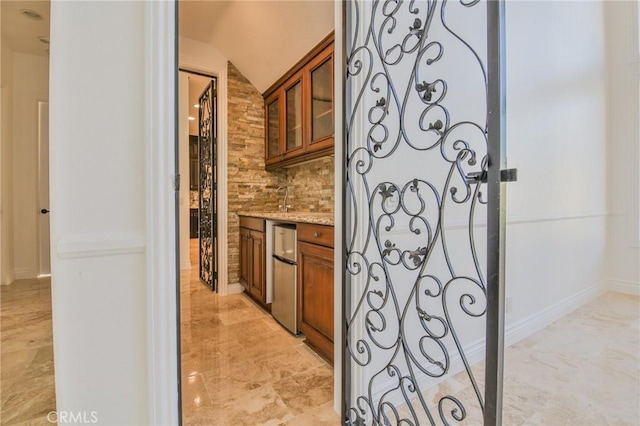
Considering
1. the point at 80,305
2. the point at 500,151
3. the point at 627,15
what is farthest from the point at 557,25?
the point at 80,305

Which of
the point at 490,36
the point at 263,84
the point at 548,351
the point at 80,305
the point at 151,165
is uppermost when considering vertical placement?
the point at 263,84

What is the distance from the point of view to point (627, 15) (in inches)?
137

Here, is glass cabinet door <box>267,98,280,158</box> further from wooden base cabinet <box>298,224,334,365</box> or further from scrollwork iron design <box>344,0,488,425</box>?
scrollwork iron design <box>344,0,488,425</box>

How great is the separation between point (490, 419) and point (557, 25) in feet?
11.6

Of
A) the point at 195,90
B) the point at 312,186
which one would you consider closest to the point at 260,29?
the point at 312,186

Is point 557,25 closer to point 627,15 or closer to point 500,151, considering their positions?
point 627,15

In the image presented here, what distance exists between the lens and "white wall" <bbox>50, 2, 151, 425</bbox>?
867 mm

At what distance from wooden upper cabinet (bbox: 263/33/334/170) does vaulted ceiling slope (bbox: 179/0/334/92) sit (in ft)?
0.36

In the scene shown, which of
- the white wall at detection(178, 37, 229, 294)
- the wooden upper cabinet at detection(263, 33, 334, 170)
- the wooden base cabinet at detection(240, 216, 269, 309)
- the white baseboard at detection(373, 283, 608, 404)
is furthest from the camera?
the white wall at detection(178, 37, 229, 294)

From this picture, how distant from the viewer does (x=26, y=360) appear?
73.9 inches

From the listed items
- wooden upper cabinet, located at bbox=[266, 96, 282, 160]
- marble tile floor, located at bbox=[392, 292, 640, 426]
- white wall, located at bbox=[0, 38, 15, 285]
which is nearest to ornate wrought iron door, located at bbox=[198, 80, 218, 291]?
wooden upper cabinet, located at bbox=[266, 96, 282, 160]

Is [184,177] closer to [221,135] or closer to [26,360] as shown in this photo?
[221,135]

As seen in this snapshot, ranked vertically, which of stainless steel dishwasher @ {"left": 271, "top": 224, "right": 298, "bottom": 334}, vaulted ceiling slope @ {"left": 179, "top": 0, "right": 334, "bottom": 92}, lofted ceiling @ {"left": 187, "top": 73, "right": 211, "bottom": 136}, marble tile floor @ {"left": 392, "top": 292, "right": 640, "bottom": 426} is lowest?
marble tile floor @ {"left": 392, "top": 292, "right": 640, "bottom": 426}

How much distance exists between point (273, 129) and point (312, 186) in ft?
2.92
